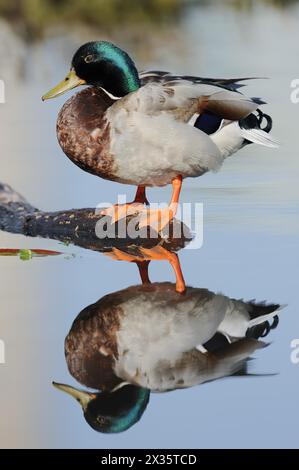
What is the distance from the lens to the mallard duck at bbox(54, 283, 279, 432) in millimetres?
4105

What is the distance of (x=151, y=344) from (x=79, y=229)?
1591mm

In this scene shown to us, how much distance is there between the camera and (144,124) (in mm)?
5812

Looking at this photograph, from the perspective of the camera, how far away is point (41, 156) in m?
7.34

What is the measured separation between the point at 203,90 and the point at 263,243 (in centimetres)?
84

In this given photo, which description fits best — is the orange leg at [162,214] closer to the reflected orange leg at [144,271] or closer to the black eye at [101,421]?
the reflected orange leg at [144,271]

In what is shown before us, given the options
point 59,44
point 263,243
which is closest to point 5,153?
point 263,243

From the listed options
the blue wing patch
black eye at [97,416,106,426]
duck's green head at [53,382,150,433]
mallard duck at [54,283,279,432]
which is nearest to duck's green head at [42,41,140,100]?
the blue wing patch

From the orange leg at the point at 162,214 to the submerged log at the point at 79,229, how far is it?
0.10ft

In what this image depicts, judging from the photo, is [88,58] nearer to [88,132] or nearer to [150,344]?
[88,132]

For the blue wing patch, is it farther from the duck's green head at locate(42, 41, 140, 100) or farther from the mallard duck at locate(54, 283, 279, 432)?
the mallard duck at locate(54, 283, 279, 432)

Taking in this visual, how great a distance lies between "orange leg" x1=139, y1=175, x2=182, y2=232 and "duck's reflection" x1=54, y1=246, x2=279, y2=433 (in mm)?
847

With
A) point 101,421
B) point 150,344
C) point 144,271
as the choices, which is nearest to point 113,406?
point 101,421

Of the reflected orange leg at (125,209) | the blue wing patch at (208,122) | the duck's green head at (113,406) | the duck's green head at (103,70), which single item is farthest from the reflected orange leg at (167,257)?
the duck's green head at (113,406)
